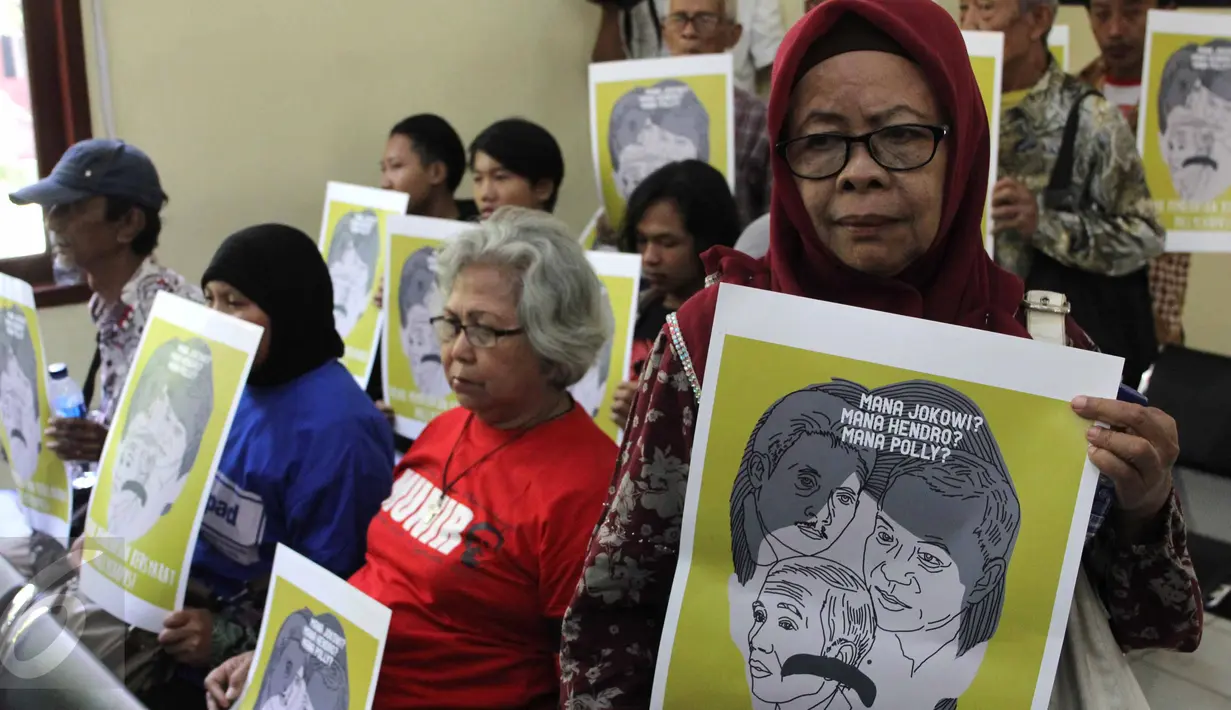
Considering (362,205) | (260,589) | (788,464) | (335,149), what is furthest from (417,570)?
(335,149)

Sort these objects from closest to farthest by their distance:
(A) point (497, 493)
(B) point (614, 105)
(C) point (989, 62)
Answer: (A) point (497, 493) → (C) point (989, 62) → (B) point (614, 105)

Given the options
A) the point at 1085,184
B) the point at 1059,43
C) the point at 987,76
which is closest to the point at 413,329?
the point at 987,76

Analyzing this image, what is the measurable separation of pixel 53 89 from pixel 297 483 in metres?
2.78

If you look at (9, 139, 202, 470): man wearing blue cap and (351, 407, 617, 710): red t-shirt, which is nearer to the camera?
(351, 407, 617, 710): red t-shirt

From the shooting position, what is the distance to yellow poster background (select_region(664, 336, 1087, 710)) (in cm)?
89

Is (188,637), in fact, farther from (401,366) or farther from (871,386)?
(871,386)

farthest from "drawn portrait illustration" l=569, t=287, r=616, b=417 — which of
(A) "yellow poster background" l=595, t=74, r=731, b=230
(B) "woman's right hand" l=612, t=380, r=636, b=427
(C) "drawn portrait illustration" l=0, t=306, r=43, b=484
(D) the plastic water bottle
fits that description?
(C) "drawn portrait illustration" l=0, t=306, r=43, b=484

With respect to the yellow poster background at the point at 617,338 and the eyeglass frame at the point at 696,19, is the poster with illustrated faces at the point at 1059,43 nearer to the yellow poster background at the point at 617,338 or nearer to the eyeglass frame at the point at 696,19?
the eyeglass frame at the point at 696,19

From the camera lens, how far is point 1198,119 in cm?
245

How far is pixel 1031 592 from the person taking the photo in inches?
35.3

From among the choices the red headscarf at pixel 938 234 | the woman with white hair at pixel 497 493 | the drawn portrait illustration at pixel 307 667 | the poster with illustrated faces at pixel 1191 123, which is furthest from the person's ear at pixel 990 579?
the poster with illustrated faces at pixel 1191 123

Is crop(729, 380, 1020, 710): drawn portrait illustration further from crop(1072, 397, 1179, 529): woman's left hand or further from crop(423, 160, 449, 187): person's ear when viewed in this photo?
crop(423, 160, 449, 187): person's ear

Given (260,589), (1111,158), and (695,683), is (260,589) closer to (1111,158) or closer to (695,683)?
(695,683)

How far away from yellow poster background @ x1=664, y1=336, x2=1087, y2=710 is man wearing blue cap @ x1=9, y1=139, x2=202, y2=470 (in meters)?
2.09
